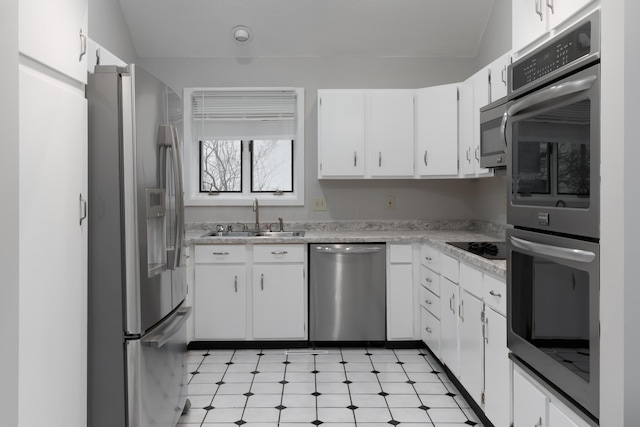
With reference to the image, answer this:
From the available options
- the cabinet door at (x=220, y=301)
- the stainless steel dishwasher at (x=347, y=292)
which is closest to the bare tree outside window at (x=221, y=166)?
the cabinet door at (x=220, y=301)

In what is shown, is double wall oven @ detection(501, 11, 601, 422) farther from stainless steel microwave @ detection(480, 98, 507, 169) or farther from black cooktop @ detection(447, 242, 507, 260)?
black cooktop @ detection(447, 242, 507, 260)

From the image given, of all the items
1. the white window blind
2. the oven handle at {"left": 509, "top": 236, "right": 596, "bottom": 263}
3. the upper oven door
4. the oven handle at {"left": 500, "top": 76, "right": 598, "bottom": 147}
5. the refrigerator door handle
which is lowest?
the refrigerator door handle

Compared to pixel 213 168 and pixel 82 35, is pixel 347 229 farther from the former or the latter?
pixel 82 35

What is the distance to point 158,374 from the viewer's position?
229cm

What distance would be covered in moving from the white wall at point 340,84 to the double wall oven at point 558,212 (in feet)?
8.81

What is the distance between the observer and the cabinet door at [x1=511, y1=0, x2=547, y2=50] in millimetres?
1773

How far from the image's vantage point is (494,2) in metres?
4.05

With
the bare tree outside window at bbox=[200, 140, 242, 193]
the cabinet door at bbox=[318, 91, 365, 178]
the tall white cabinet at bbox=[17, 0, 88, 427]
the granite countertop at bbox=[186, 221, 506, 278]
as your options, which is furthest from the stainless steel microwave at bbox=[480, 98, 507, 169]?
the bare tree outside window at bbox=[200, 140, 242, 193]

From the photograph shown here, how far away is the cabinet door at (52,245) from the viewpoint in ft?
4.97

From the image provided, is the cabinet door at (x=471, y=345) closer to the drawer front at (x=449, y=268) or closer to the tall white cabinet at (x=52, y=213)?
the drawer front at (x=449, y=268)

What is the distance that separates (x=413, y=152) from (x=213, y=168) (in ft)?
5.97

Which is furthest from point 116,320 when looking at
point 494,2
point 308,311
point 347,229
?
point 494,2

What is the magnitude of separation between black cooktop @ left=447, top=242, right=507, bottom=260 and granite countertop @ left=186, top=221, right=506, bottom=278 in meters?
0.06

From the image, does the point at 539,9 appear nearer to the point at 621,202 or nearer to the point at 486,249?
the point at 621,202
